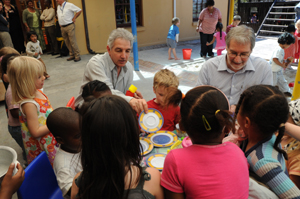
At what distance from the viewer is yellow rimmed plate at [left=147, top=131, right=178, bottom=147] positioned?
2045mm

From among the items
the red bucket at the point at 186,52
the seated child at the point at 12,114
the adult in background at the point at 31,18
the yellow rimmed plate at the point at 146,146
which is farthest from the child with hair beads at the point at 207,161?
the adult in background at the point at 31,18

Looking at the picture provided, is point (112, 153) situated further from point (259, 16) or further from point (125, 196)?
point (259, 16)

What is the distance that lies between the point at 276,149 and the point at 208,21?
7.19m

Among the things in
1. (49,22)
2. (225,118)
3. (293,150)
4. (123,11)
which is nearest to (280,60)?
→ (293,150)

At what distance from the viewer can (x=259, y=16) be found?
1334 cm

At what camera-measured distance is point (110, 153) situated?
1031 mm

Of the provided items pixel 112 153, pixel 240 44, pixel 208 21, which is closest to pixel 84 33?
pixel 208 21

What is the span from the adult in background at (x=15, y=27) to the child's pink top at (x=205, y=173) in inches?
341

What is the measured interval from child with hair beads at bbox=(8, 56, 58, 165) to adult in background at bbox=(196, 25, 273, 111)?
5.74 feet

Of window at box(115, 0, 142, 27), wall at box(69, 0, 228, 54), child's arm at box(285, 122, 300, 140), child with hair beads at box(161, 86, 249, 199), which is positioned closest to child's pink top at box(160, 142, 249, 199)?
child with hair beads at box(161, 86, 249, 199)

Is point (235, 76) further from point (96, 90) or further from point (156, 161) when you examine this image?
point (96, 90)

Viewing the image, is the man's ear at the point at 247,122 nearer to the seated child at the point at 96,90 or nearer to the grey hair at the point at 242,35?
the grey hair at the point at 242,35

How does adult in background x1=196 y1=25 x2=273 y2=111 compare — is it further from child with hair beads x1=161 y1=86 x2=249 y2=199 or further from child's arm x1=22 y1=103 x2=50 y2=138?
child's arm x1=22 y1=103 x2=50 y2=138

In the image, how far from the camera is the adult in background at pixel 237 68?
7.14 feet
